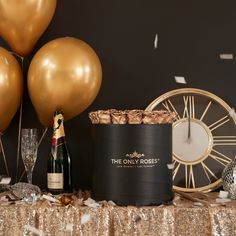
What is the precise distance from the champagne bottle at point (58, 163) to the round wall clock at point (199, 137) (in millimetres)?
367

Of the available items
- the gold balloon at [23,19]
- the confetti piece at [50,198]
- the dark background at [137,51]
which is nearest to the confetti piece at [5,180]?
the dark background at [137,51]

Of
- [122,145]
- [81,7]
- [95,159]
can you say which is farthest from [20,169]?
[81,7]

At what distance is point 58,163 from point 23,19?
1.66 feet

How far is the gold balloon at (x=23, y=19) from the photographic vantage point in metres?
1.39

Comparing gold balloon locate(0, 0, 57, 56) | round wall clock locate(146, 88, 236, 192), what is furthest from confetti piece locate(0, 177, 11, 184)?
round wall clock locate(146, 88, 236, 192)

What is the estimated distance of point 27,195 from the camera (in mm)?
1361

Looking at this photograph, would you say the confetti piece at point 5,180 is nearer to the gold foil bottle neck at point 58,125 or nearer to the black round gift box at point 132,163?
the gold foil bottle neck at point 58,125

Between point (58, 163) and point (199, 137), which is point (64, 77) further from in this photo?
point (199, 137)

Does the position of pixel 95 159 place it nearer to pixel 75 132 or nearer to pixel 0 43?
pixel 75 132

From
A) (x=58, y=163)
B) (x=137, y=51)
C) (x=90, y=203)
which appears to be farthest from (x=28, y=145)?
(x=137, y=51)

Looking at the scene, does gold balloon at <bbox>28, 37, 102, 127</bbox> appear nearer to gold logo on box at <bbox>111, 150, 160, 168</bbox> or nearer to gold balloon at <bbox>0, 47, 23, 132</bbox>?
gold balloon at <bbox>0, 47, 23, 132</bbox>

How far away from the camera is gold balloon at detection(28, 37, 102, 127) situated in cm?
136

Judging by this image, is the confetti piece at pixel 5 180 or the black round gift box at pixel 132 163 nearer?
the black round gift box at pixel 132 163

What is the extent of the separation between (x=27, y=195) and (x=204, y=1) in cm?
101
